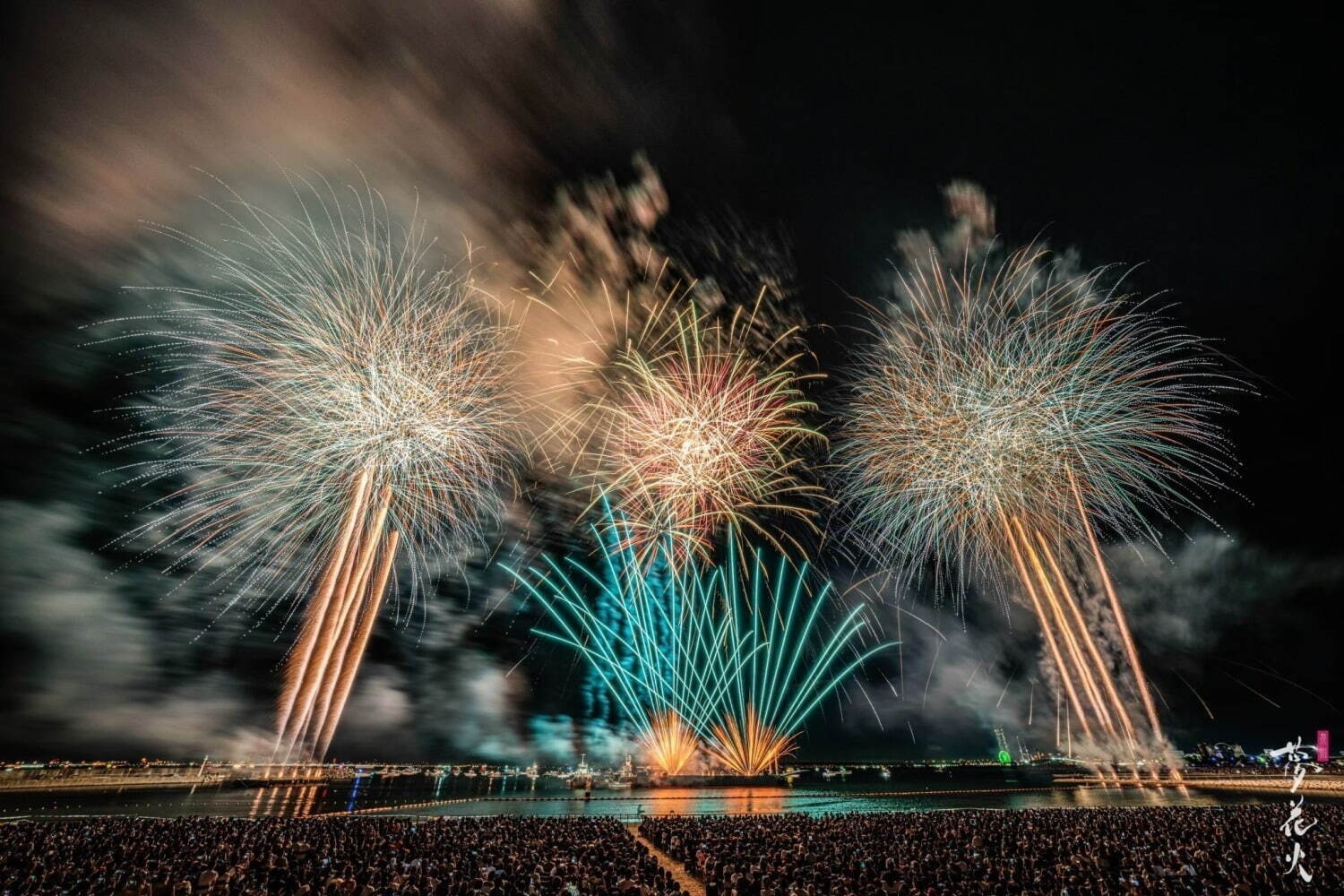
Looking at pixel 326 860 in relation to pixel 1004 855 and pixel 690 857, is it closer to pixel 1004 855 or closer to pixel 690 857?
pixel 690 857

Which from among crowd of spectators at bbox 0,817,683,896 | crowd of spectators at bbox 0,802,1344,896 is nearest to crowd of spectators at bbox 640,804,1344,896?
crowd of spectators at bbox 0,802,1344,896

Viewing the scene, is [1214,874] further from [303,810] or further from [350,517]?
[303,810]

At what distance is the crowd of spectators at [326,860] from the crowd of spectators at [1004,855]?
333 centimetres

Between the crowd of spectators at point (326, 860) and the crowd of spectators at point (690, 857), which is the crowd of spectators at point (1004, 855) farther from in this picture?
the crowd of spectators at point (326, 860)

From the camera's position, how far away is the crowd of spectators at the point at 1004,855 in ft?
59.2

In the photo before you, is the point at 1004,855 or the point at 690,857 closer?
the point at 1004,855

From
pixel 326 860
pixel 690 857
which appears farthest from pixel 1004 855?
pixel 326 860

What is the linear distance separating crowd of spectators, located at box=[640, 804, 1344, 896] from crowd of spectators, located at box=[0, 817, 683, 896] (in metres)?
3.33

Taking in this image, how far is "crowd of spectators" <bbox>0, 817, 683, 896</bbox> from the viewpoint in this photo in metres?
18.5

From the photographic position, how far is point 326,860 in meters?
21.7

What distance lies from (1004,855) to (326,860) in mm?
25424

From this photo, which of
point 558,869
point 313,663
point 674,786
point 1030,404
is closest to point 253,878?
point 558,869

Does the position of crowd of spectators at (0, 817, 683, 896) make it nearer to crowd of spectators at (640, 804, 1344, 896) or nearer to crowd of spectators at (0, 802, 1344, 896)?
crowd of spectators at (0, 802, 1344, 896)

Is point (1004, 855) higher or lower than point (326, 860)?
higher
